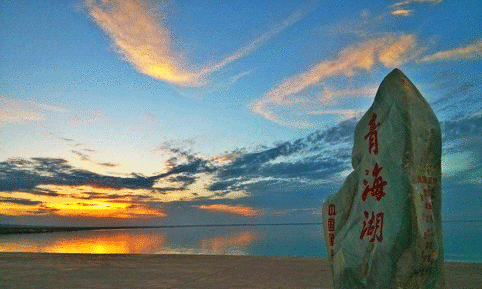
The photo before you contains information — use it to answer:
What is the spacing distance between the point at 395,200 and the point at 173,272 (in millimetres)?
7207

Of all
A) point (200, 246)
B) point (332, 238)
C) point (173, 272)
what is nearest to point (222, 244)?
point (200, 246)

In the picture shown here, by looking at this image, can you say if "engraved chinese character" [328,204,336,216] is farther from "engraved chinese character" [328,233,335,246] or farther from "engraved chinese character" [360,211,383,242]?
"engraved chinese character" [360,211,383,242]

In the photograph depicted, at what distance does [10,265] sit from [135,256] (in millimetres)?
4055

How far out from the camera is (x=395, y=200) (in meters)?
5.29

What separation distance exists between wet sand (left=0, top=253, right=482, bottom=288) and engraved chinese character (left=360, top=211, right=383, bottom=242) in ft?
11.5

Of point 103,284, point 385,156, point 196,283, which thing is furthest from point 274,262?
point 385,156

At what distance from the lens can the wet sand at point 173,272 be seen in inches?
355

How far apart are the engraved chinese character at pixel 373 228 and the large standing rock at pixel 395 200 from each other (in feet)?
0.04

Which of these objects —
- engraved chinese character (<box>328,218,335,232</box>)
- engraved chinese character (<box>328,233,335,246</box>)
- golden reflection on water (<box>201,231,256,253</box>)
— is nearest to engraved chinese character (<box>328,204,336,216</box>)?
engraved chinese character (<box>328,218,335,232</box>)

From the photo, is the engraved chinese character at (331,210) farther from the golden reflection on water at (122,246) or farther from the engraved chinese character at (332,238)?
the golden reflection on water at (122,246)

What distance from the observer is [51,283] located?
9109 millimetres

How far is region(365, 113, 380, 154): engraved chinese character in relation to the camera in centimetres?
575

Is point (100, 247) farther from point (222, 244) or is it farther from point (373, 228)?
point (373, 228)

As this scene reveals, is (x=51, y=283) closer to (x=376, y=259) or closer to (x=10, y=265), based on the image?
(x=10, y=265)
